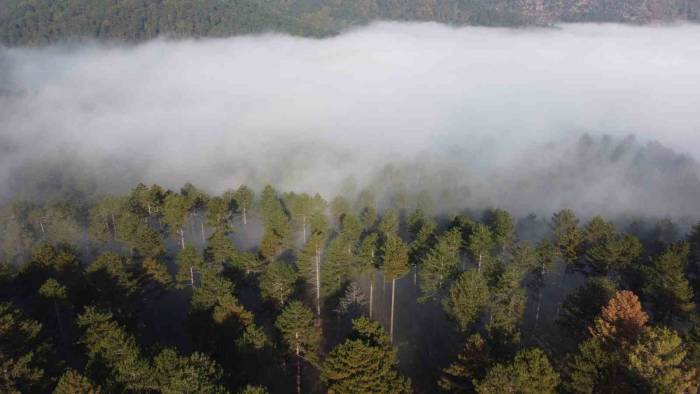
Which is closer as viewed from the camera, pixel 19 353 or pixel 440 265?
pixel 19 353

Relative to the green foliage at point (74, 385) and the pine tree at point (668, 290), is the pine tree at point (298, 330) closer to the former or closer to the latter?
the green foliage at point (74, 385)

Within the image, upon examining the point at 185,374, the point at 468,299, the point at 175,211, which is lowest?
the point at 175,211

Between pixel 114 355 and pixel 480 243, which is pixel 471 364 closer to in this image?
pixel 480 243

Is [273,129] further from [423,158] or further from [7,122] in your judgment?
[7,122]

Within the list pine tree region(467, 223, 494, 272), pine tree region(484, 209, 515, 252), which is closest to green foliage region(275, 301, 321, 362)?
Result: pine tree region(467, 223, 494, 272)

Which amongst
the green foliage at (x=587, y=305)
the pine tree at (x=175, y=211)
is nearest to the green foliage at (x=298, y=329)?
the green foliage at (x=587, y=305)

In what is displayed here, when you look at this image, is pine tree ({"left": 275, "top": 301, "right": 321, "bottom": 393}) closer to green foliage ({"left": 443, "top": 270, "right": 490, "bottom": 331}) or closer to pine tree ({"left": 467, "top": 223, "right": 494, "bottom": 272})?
green foliage ({"left": 443, "top": 270, "right": 490, "bottom": 331})

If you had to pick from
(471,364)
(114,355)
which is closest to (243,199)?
(114,355)
